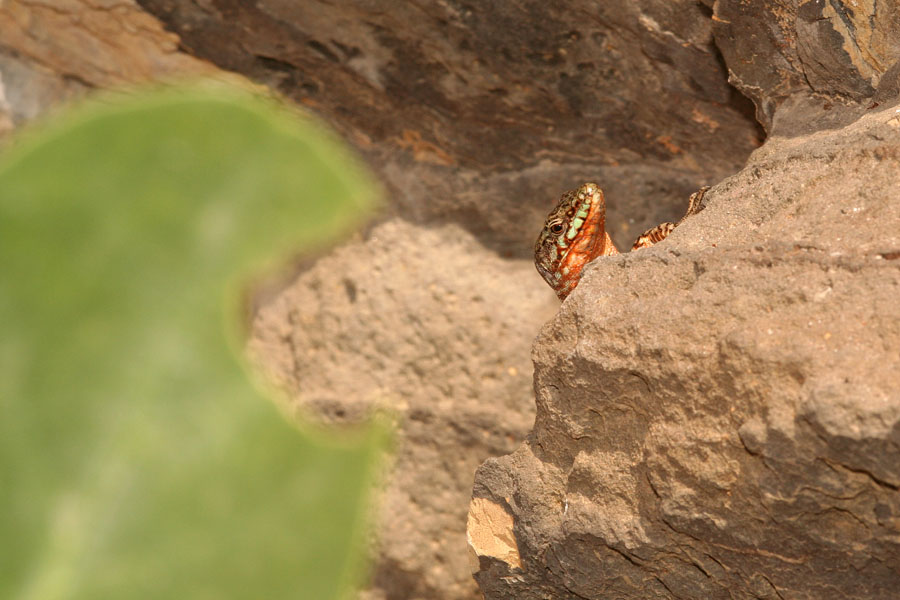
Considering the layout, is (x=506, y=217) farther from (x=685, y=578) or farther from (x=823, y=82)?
(x=685, y=578)

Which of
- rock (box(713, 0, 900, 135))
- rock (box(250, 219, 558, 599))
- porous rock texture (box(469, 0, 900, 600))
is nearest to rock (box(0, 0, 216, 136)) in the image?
rock (box(250, 219, 558, 599))

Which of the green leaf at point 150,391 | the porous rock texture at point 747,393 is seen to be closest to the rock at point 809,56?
the porous rock texture at point 747,393

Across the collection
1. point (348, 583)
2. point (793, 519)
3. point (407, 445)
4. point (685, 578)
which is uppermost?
point (348, 583)

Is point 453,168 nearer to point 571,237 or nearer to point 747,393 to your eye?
point 571,237

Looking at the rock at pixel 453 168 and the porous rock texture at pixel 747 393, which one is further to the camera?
the rock at pixel 453 168

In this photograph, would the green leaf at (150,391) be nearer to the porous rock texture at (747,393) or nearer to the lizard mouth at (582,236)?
the porous rock texture at (747,393)

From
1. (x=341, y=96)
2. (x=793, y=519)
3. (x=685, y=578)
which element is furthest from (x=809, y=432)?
(x=341, y=96)
